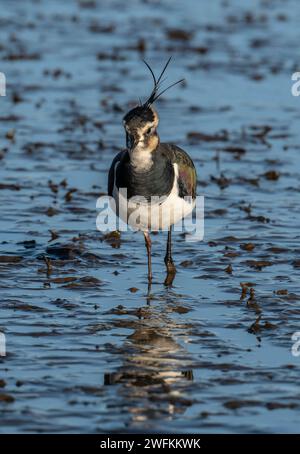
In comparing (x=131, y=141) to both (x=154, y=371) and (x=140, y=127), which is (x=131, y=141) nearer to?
(x=140, y=127)

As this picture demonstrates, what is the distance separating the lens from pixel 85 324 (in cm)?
945

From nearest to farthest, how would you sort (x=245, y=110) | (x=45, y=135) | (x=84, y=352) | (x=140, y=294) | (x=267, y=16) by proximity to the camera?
(x=84, y=352)
(x=140, y=294)
(x=45, y=135)
(x=245, y=110)
(x=267, y=16)

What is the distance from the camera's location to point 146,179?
396 inches

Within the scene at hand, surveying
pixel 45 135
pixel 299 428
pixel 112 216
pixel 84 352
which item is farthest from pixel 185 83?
pixel 299 428

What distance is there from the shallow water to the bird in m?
0.77

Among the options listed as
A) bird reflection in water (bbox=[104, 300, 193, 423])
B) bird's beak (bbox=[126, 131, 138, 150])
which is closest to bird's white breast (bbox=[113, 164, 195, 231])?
bird's beak (bbox=[126, 131, 138, 150])

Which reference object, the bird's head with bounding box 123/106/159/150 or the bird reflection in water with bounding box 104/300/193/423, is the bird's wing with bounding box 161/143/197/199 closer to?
the bird's head with bounding box 123/106/159/150

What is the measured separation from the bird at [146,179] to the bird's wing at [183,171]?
12mm

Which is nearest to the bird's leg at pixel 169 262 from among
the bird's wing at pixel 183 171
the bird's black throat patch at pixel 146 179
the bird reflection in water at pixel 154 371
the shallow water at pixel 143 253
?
the shallow water at pixel 143 253

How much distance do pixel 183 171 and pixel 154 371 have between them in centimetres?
275

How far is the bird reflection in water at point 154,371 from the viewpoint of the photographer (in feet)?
25.4

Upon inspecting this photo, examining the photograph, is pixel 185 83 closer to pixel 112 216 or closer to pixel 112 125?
pixel 112 125

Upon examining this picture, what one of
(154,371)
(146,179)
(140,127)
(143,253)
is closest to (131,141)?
(140,127)

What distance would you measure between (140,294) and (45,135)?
6671mm
